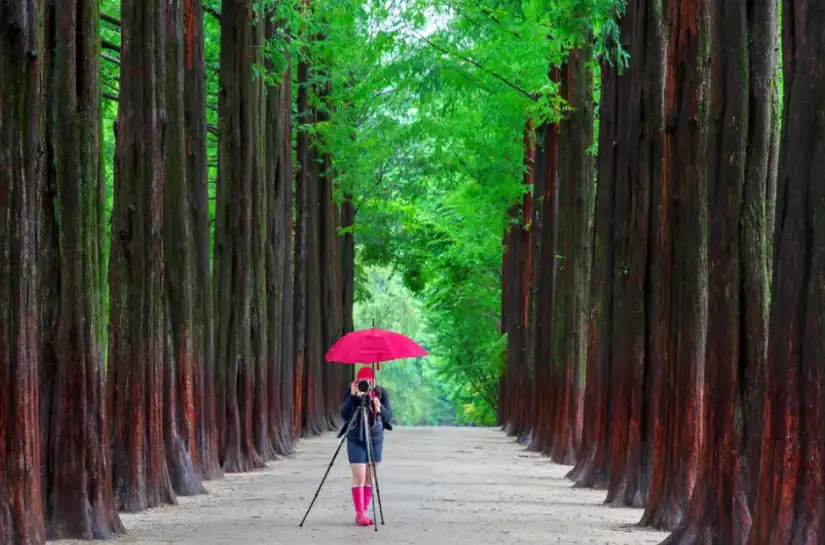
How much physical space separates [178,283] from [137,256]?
2.39 m

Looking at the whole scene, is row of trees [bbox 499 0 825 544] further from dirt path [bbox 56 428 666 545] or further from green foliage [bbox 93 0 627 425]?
green foliage [bbox 93 0 627 425]

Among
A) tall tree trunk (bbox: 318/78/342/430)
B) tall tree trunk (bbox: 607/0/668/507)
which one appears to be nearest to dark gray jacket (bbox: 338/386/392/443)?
tall tree trunk (bbox: 607/0/668/507)

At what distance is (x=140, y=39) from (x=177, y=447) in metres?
5.23

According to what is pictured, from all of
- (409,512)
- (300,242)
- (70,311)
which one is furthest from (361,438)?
(300,242)

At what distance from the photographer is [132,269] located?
15172 mm

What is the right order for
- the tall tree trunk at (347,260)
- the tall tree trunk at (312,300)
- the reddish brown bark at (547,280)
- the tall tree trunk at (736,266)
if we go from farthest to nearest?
the tall tree trunk at (347,260) < the tall tree trunk at (312,300) < the reddish brown bark at (547,280) < the tall tree trunk at (736,266)

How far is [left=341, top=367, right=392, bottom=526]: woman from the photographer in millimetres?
13752

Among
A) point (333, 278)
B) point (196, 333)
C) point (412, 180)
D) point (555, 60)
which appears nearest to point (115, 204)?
point (196, 333)

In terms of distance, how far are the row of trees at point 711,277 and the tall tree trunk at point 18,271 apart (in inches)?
207

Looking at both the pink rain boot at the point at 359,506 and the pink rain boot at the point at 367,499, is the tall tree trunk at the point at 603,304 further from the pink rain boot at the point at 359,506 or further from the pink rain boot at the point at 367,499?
the pink rain boot at the point at 359,506

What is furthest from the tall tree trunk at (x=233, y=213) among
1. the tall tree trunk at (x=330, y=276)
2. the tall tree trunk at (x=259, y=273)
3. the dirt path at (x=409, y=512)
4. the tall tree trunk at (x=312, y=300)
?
the tall tree trunk at (x=312, y=300)

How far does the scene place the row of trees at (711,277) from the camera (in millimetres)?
8648

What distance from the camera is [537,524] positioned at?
14148 mm

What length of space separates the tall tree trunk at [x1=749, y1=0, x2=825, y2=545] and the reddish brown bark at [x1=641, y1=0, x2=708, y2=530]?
15.2ft
